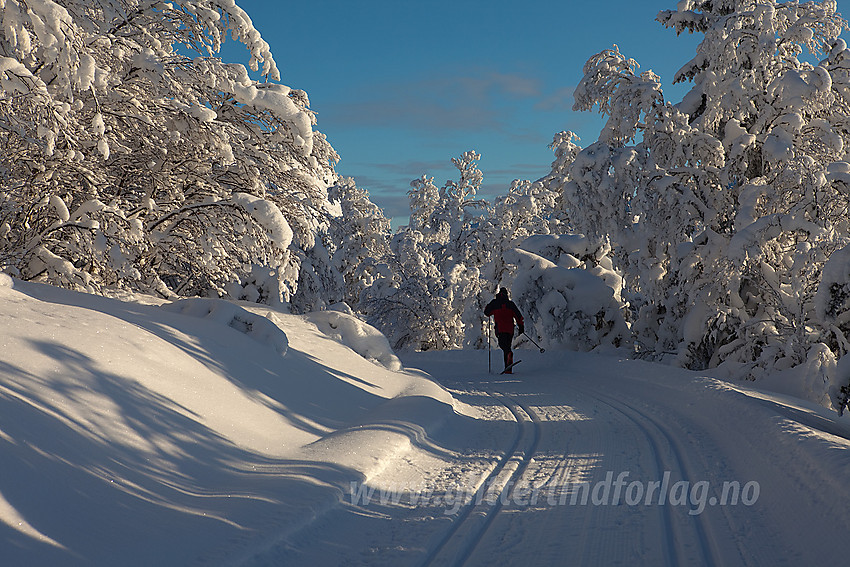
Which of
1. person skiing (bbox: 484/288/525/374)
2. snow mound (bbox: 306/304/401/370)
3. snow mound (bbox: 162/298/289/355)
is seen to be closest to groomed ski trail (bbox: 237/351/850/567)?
snow mound (bbox: 162/298/289/355)

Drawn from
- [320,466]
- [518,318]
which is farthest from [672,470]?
[518,318]

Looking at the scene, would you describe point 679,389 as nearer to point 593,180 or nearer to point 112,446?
point 593,180

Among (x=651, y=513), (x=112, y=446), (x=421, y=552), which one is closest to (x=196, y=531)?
(x=112, y=446)

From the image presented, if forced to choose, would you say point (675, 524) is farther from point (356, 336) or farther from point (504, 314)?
point (504, 314)

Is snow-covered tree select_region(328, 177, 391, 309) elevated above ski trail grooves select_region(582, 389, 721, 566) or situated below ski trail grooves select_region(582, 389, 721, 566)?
above

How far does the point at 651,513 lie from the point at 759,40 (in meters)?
12.1

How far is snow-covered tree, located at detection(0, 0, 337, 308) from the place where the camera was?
290 inches

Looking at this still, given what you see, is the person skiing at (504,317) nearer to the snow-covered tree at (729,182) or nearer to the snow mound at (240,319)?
the snow-covered tree at (729,182)

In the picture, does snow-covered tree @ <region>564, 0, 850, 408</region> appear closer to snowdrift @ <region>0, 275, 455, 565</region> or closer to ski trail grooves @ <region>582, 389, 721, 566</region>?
ski trail grooves @ <region>582, 389, 721, 566</region>

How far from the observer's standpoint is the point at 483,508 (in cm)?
482

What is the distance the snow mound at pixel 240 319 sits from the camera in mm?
8094

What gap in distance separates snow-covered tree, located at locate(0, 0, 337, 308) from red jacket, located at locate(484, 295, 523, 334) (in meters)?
6.89

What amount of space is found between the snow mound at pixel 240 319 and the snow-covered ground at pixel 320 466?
0.03 metres

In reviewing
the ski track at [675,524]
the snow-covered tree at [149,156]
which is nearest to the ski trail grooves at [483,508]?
the ski track at [675,524]
